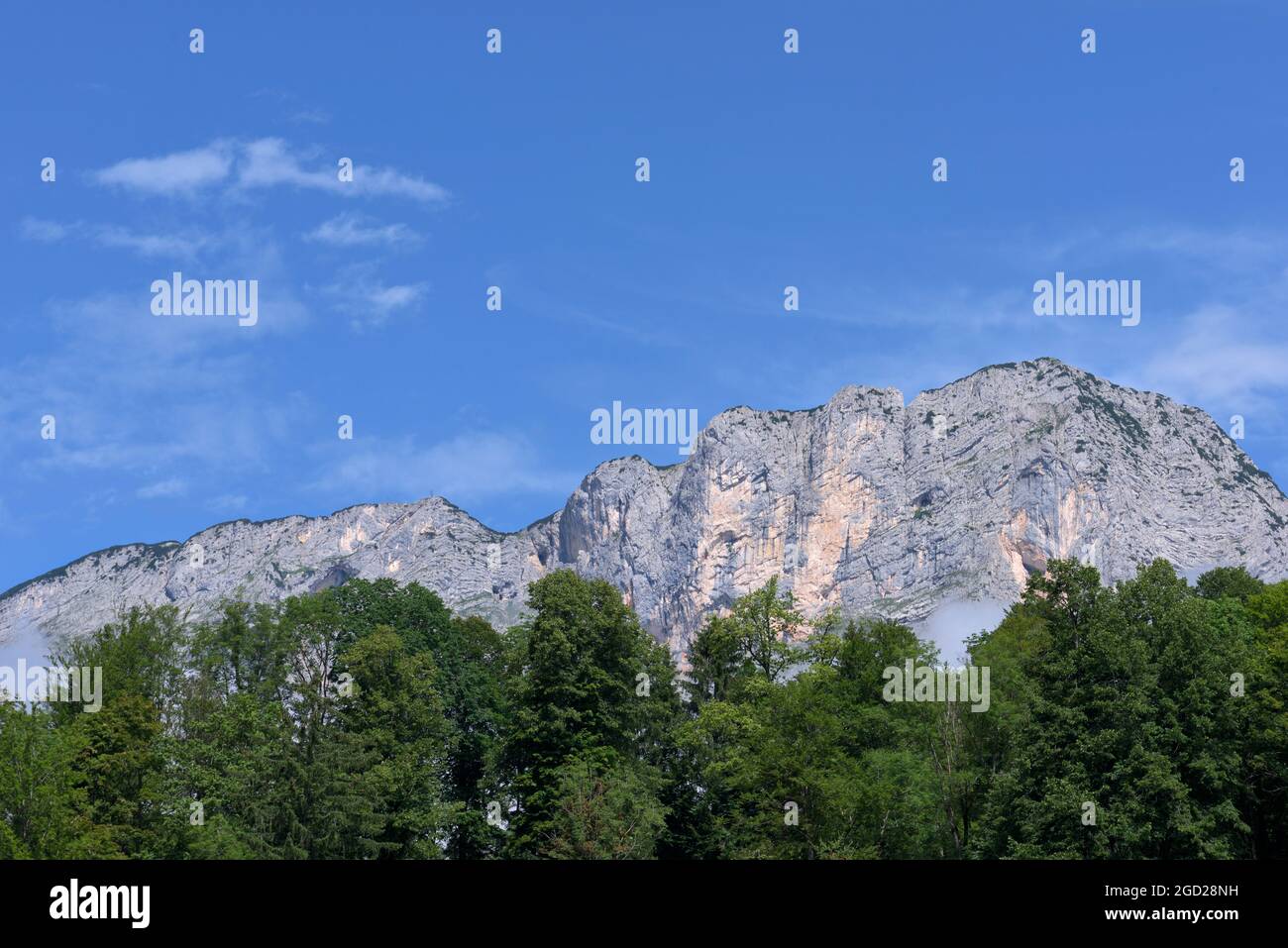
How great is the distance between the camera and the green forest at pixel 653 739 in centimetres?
5112

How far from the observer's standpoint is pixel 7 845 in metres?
48.6

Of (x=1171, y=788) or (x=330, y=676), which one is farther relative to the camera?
(x=330, y=676)

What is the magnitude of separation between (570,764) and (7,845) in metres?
22.5

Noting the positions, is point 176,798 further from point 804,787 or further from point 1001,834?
point 1001,834

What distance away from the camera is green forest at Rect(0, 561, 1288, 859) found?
5112 centimetres

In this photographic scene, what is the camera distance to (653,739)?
237 feet

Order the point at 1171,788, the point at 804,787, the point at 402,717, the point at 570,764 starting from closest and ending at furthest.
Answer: the point at 1171,788, the point at 804,787, the point at 570,764, the point at 402,717

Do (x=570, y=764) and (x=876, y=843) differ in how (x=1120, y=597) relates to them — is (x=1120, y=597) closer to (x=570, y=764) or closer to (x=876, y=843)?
(x=876, y=843)
